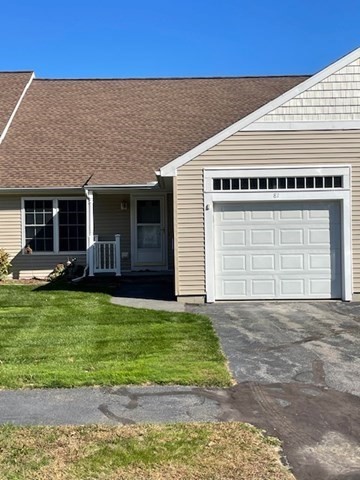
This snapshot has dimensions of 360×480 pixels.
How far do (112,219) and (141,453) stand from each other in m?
12.4

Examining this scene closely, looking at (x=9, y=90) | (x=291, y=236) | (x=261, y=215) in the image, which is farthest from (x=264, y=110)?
(x=9, y=90)

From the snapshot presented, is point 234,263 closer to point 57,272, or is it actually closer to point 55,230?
point 57,272

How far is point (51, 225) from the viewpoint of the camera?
52.4 ft

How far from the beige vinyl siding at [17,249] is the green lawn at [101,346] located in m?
4.39

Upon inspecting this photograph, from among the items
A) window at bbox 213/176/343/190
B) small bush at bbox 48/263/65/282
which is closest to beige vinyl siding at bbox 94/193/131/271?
small bush at bbox 48/263/65/282

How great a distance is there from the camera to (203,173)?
11.2m

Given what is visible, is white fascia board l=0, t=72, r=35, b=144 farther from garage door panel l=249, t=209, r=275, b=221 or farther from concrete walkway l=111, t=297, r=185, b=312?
garage door panel l=249, t=209, r=275, b=221

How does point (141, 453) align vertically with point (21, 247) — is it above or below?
below

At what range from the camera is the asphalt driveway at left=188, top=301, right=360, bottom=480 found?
4125 mm

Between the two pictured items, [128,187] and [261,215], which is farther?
[128,187]

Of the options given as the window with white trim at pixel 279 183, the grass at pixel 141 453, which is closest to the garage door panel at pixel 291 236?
the window with white trim at pixel 279 183

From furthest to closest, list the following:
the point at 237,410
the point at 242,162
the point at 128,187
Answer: the point at 128,187 → the point at 242,162 → the point at 237,410

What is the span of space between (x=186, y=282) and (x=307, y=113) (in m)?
4.39

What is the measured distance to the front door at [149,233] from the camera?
52.4 ft
